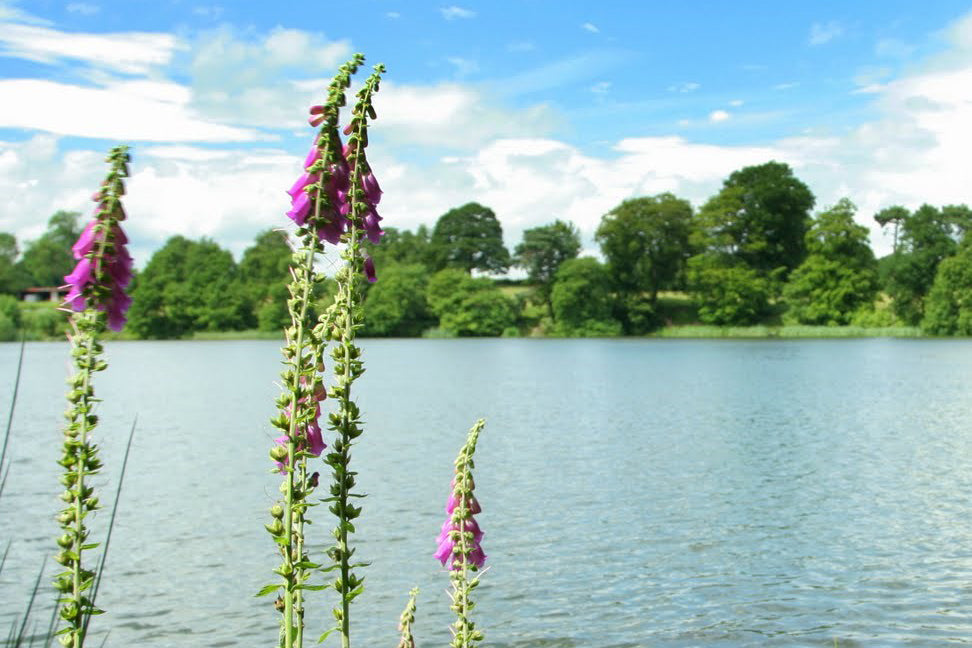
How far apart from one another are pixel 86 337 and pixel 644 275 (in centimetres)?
11390

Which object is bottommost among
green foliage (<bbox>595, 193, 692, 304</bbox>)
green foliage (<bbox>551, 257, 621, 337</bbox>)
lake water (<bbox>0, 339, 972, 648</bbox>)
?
lake water (<bbox>0, 339, 972, 648</bbox>)

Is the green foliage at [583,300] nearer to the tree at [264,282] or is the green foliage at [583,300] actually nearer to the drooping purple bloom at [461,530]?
the tree at [264,282]

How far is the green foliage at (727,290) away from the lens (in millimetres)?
106562

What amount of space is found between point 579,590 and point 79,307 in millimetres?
11070

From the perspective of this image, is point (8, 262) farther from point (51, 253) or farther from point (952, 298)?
point (952, 298)

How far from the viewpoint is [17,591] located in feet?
43.8

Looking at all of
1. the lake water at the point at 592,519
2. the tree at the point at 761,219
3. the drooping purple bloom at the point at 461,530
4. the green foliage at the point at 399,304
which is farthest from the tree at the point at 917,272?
the drooping purple bloom at the point at 461,530

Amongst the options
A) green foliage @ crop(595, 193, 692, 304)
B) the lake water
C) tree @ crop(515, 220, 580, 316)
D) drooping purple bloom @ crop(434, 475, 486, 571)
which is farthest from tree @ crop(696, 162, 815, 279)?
drooping purple bloom @ crop(434, 475, 486, 571)

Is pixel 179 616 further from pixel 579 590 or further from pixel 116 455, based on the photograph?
pixel 116 455

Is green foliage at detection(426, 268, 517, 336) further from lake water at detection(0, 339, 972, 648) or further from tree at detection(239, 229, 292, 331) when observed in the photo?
lake water at detection(0, 339, 972, 648)

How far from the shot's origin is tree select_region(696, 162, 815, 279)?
110500 mm

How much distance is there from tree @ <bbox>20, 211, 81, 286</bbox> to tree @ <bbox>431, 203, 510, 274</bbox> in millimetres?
50368

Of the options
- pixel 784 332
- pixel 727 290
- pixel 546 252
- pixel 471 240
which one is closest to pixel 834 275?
pixel 784 332

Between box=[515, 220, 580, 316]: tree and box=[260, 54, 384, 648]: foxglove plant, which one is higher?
box=[515, 220, 580, 316]: tree
